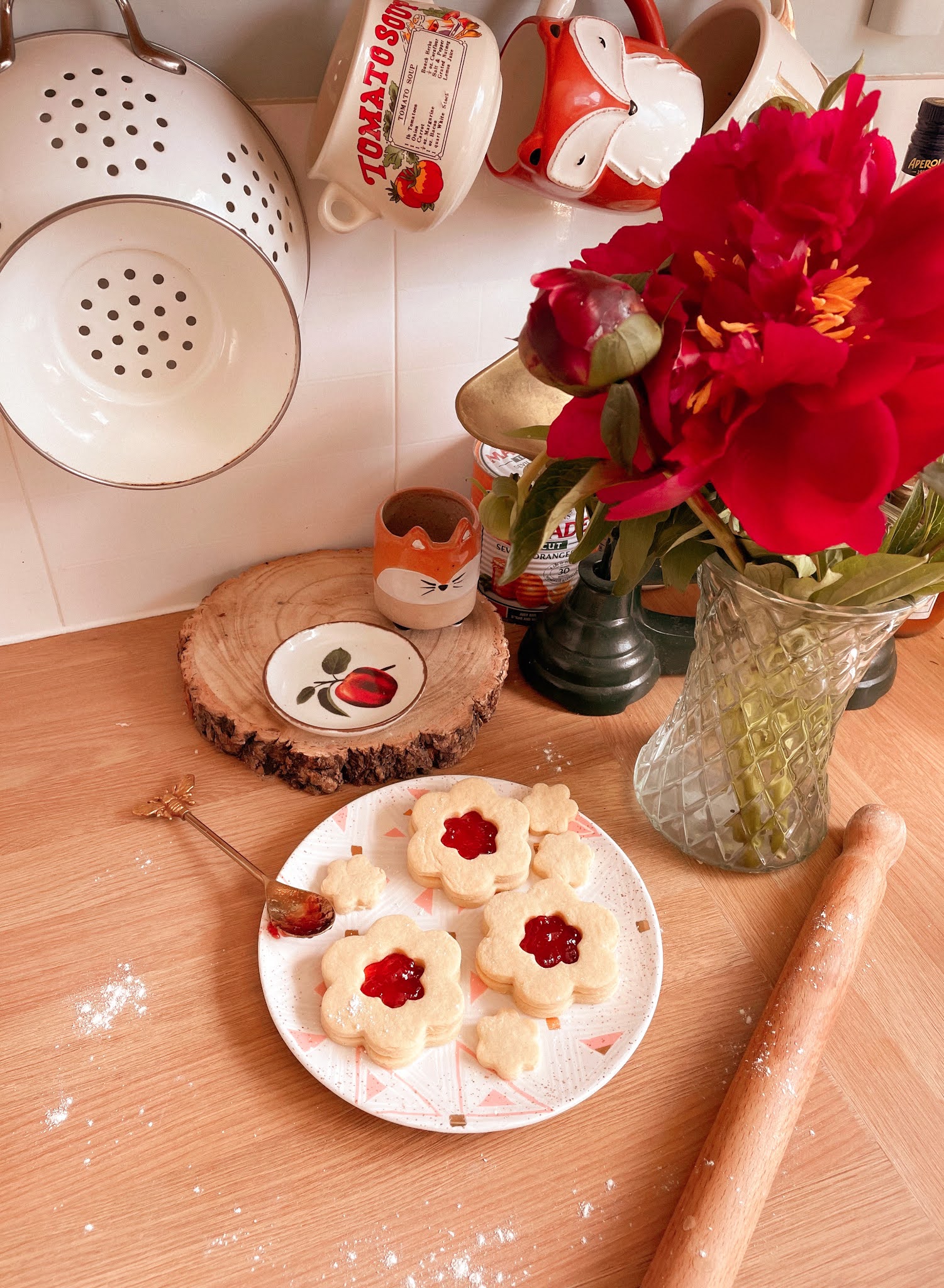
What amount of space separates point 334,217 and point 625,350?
1.32 feet

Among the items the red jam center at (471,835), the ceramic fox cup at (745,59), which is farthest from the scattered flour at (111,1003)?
the ceramic fox cup at (745,59)

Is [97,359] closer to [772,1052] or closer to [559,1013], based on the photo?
[559,1013]

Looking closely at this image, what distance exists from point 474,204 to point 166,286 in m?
0.27

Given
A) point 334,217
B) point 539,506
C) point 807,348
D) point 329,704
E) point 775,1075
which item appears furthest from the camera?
point 329,704

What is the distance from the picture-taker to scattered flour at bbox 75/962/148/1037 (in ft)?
2.10

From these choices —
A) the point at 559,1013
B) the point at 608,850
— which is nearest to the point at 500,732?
the point at 608,850

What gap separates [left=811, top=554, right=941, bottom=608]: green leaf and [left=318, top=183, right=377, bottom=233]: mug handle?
16.1 inches

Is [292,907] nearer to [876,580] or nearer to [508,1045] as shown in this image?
[508,1045]

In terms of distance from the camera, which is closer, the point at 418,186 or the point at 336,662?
the point at 418,186

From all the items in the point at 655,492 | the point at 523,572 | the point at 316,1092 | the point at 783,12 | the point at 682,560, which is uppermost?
the point at 783,12

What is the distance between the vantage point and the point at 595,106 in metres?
0.67

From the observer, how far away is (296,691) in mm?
824

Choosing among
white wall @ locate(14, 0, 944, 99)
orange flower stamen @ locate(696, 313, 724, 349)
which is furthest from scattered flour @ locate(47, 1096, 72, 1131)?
white wall @ locate(14, 0, 944, 99)

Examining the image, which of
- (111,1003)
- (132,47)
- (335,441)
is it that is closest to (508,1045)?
(111,1003)
